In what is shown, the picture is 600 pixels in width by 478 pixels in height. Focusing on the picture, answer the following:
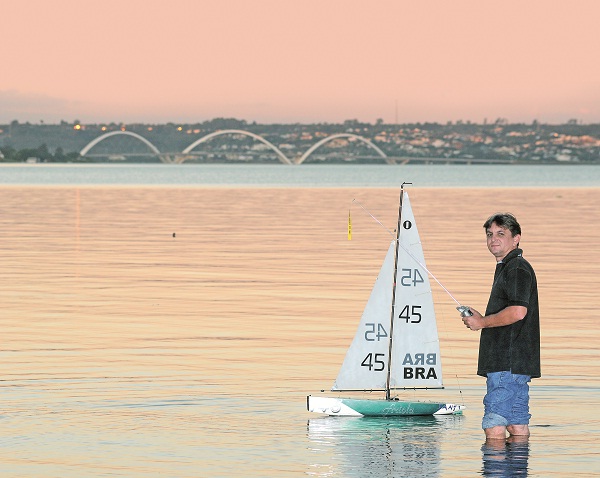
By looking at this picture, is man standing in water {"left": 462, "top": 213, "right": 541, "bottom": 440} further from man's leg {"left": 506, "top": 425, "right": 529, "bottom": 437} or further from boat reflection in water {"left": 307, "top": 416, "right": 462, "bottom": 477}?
boat reflection in water {"left": 307, "top": 416, "right": 462, "bottom": 477}

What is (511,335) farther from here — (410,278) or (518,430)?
(410,278)

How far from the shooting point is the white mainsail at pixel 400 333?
19.2 metres

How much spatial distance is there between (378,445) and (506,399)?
1765 millimetres

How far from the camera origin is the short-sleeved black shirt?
52.6 feet

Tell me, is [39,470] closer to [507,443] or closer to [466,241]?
[507,443]

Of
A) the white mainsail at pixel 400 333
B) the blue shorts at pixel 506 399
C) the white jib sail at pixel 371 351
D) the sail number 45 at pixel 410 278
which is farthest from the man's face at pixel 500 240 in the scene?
the white jib sail at pixel 371 351

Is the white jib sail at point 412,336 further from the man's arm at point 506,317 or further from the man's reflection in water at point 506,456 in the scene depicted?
the man's arm at point 506,317

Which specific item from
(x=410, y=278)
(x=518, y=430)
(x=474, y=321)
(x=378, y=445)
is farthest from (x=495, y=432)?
(x=410, y=278)

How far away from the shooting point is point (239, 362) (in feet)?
80.5

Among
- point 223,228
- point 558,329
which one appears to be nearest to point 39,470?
point 558,329

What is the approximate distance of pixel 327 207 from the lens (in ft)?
330

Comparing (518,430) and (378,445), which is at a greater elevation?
(518,430)

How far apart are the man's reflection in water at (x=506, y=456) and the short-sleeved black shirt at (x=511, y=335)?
101 cm

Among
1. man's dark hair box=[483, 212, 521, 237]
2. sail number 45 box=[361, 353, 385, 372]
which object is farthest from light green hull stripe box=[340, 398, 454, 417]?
man's dark hair box=[483, 212, 521, 237]
